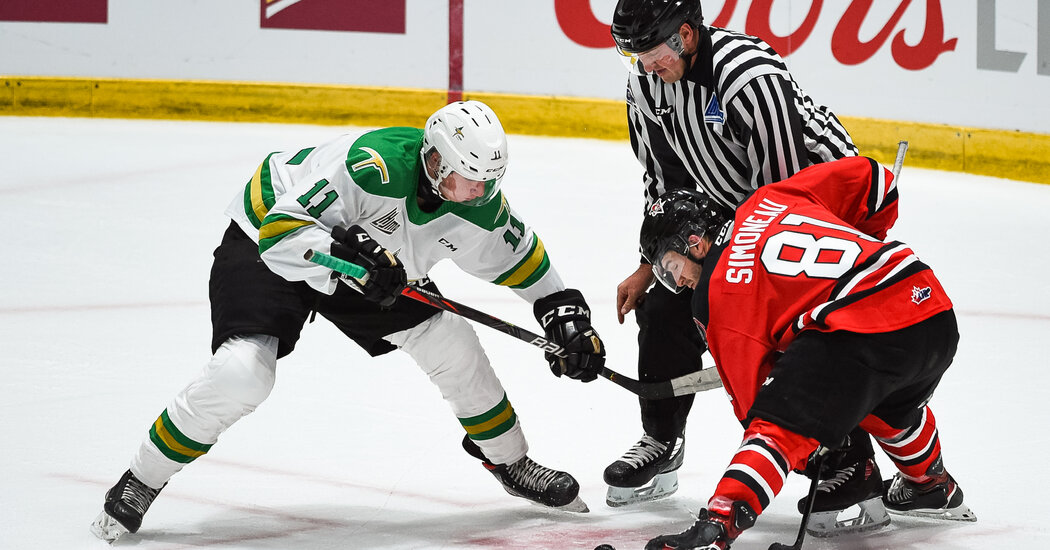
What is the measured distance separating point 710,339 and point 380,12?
17.0ft

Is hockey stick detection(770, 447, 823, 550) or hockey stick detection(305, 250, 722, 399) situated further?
hockey stick detection(305, 250, 722, 399)

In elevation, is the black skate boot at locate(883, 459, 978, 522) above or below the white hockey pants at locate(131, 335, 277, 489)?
below

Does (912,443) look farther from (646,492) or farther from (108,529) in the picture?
(108,529)

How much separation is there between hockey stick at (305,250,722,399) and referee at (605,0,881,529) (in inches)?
2.1

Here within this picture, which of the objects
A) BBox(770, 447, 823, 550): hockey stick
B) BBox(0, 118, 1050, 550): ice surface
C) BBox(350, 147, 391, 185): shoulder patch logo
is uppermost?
BBox(350, 147, 391, 185): shoulder patch logo

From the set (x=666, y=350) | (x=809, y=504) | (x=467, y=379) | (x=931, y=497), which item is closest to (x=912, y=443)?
(x=931, y=497)

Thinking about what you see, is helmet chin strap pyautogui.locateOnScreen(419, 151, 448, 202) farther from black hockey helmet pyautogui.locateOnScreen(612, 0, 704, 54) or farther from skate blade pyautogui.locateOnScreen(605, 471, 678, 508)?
skate blade pyautogui.locateOnScreen(605, 471, 678, 508)

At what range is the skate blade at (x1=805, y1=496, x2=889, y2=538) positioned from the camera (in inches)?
96.2

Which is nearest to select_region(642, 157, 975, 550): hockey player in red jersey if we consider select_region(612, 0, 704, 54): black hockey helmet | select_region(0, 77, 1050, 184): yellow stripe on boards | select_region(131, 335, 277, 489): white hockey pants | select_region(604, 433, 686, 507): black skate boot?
select_region(612, 0, 704, 54): black hockey helmet

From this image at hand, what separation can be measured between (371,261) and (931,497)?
1.21 m

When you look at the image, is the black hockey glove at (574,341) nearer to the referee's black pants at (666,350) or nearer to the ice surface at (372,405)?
the referee's black pants at (666,350)

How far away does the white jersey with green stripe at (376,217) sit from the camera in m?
Answer: 2.37

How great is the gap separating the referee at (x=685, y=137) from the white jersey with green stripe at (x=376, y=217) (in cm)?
30

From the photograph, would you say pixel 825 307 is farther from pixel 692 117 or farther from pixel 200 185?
pixel 200 185
